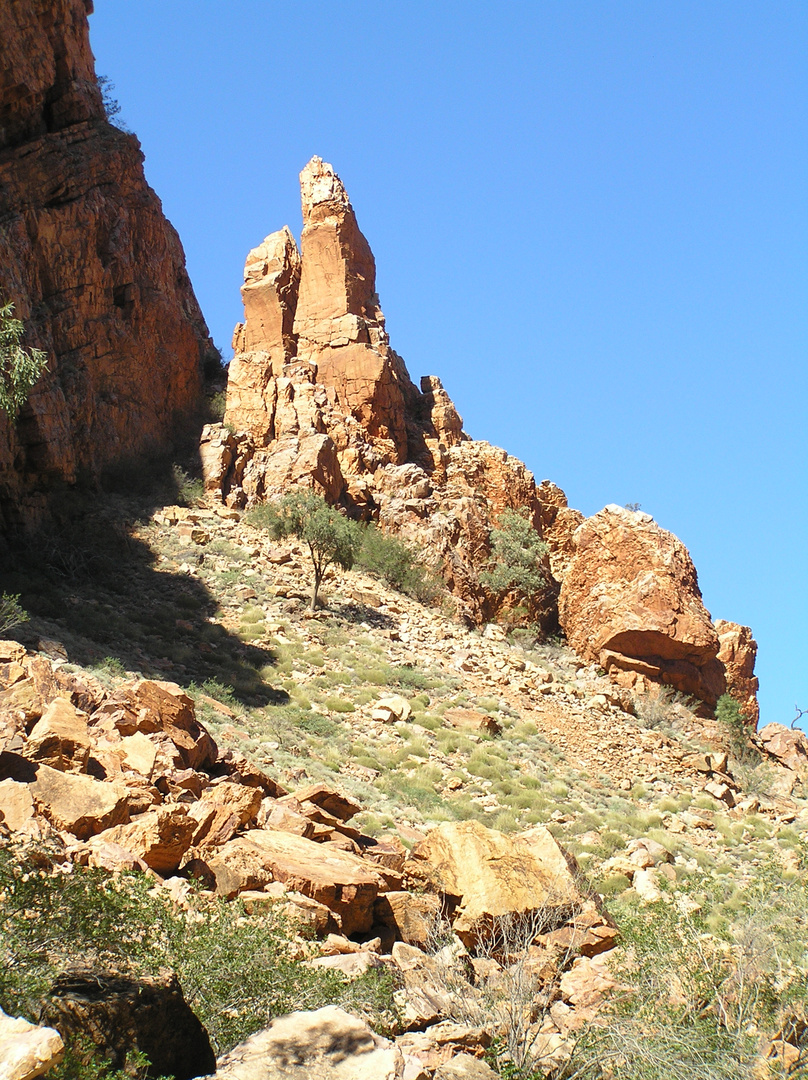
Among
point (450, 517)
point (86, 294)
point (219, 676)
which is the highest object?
point (86, 294)

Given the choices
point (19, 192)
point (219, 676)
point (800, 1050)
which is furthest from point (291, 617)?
point (800, 1050)

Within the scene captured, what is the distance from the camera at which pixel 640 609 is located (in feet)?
96.8

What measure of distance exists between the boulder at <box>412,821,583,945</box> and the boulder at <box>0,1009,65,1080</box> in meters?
5.50

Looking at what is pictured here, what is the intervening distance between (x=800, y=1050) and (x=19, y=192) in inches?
1170

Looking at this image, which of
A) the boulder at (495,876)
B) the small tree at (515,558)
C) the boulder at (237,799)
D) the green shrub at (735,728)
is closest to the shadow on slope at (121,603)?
the boulder at (237,799)

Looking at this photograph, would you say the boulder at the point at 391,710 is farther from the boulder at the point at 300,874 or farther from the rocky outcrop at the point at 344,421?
the boulder at the point at 300,874

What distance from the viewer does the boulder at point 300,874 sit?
28.9 ft

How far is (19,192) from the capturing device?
28.3 m

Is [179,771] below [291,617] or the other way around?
below

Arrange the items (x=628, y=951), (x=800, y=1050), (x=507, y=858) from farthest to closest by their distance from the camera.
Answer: (x=507, y=858) < (x=628, y=951) < (x=800, y=1050)

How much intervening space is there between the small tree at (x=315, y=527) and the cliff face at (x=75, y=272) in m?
6.04

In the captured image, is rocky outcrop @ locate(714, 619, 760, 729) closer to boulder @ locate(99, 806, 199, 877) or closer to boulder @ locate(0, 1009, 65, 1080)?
boulder @ locate(99, 806, 199, 877)

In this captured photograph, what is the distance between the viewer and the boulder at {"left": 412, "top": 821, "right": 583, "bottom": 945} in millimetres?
9227

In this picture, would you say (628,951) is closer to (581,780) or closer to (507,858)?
(507,858)
